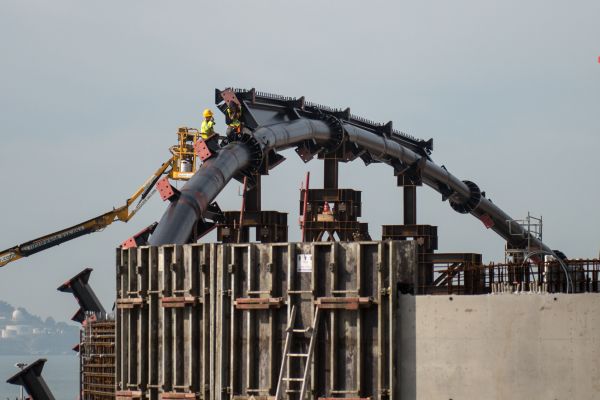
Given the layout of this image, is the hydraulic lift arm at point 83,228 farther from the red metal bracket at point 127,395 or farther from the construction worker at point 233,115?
the red metal bracket at point 127,395

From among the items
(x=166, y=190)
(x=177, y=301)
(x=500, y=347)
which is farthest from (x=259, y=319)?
(x=166, y=190)

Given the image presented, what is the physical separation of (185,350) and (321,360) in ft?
17.2

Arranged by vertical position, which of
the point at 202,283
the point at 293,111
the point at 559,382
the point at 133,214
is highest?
the point at 293,111

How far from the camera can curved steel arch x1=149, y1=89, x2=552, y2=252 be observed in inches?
2165

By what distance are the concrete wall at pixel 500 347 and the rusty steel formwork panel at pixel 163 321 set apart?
7117 millimetres

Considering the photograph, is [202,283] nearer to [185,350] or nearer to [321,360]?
[185,350]

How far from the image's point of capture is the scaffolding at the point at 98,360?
161 feet

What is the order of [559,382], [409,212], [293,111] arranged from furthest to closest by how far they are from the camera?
[409,212], [293,111], [559,382]

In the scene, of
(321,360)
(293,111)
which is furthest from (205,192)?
(321,360)

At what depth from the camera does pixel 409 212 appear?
74.8 m

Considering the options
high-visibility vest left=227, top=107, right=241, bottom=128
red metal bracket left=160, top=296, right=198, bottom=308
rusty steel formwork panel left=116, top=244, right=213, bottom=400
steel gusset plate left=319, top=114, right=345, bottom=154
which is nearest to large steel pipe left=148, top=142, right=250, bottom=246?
high-visibility vest left=227, top=107, right=241, bottom=128

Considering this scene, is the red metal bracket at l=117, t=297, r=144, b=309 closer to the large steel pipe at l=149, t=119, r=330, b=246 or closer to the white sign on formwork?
the white sign on formwork

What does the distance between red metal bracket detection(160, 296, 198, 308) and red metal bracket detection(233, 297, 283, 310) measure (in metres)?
1.87

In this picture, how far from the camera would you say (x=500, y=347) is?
106 ft
